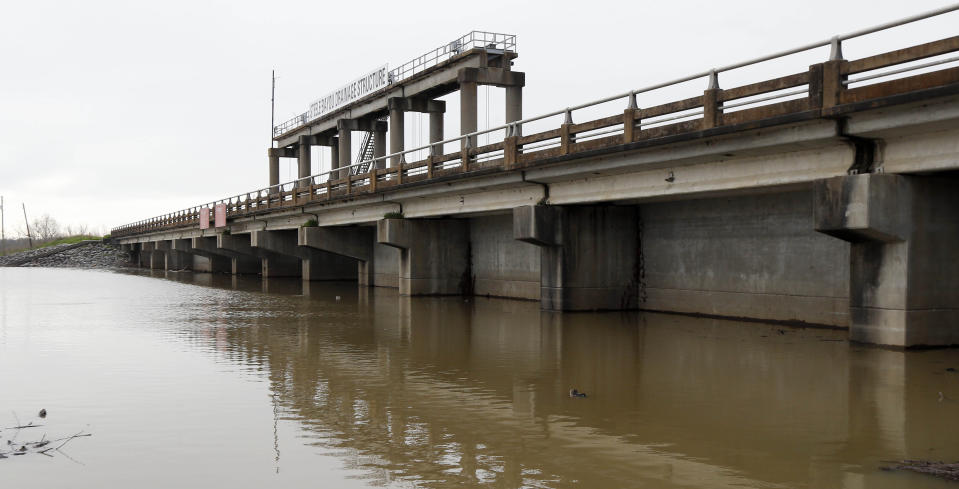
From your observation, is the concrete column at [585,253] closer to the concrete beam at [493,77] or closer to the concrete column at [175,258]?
the concrete beam at [493,77]

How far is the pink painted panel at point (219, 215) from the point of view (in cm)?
5653

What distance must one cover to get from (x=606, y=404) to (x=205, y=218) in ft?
181

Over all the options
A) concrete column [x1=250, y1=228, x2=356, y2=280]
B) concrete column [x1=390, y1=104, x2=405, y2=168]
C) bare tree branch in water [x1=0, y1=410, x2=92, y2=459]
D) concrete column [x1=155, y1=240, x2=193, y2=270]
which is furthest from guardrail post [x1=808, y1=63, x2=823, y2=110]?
concrete column [x1=155, y1=240, x2=193, y2=270]

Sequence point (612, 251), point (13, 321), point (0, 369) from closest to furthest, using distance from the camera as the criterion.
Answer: point (0, 369) < point (13, 321) < point (612, 251)

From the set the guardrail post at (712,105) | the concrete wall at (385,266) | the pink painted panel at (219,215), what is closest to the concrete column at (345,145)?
the pink painted panel at (219,215)

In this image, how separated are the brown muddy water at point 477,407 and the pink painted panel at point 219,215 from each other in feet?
125

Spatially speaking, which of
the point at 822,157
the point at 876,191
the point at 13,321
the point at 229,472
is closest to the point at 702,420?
the point at 229,472

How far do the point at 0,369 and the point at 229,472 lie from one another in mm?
7849

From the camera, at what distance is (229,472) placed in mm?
7082

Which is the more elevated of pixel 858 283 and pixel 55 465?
pixel 858 283

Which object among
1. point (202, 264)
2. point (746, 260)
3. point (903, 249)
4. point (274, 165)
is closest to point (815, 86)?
point (903, 249)

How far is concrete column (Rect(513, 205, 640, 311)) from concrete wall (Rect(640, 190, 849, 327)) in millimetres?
518

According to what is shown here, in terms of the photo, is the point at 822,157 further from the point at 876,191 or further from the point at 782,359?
the point at 782,359

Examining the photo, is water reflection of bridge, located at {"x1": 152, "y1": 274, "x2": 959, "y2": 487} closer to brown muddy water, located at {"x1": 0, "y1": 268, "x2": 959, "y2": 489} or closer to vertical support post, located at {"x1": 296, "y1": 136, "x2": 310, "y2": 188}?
brown muddy water, located at {"x1": 0, "y1": 268, "x2": 959, "y2": 489}
